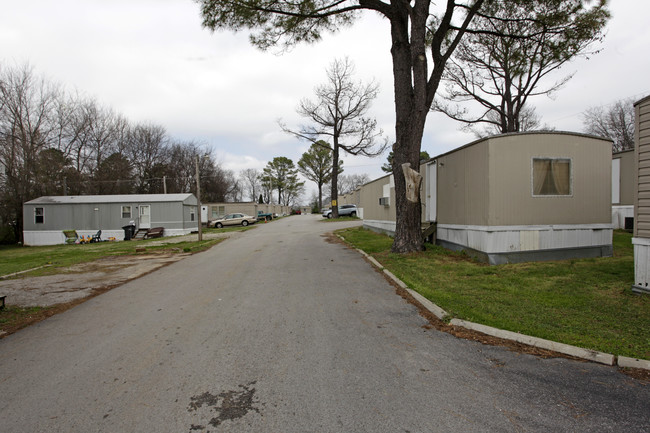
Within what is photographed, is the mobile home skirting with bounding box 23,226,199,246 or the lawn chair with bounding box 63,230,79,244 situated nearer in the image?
the lawn chair with bounding box 63,230,79,244

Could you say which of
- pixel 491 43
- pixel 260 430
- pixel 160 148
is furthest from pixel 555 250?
pixel 160 148

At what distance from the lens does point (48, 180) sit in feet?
107

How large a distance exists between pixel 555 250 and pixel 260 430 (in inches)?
358

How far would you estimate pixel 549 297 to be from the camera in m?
5.74

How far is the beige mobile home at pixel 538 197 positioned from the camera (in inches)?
348

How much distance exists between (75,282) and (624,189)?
1934 centimetres

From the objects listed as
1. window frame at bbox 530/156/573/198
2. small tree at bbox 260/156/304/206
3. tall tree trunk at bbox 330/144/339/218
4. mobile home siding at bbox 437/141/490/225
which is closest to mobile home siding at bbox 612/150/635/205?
window frame at bbox 530/156/573/198

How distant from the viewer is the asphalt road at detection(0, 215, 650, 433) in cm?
268

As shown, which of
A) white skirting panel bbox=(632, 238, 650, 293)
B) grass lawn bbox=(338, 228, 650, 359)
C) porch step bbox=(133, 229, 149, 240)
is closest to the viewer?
grass lawn bbox=(338, 228, 650, 359)

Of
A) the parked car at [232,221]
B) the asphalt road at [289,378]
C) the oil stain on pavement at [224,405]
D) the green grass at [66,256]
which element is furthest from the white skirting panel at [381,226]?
the parked car at [232,221]

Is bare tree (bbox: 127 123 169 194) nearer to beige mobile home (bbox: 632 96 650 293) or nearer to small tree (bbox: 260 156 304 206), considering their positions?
small tree (bbox: 260 156 304 206)

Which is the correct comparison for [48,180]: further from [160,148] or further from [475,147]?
[475,147]

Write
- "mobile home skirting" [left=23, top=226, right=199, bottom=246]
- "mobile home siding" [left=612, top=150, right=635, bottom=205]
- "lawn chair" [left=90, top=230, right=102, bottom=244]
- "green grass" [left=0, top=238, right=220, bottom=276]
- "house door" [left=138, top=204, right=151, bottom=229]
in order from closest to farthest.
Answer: "green grass" [left=0, top=238, right=220, bottom=276]
"mobile home siding" [left=612, top=150, right=635, bottom=205]
"lawn chair" [left=90, top=230, right=102, bottom=244]
"mobile home skirting" [left=23, top=226, right=199, bottom=246]
"house door" [left=138, top=204, right=151, bottom=229]

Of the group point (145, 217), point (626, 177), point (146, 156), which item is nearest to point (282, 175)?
point (146, 156)
